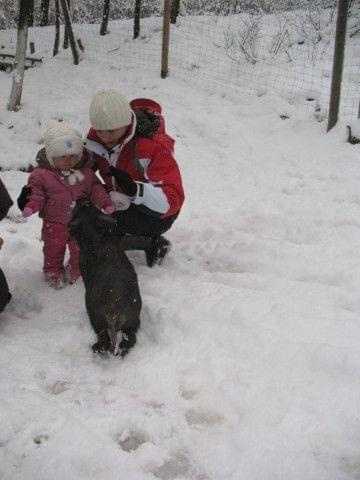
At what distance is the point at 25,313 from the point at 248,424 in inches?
71.2

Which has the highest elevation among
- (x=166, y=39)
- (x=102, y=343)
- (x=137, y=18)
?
(x=137, y=18)

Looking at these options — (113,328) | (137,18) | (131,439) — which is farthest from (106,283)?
(137,18)

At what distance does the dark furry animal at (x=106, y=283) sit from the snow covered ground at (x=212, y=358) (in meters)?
0.17

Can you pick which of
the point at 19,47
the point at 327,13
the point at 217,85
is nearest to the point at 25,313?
the point at 19,47

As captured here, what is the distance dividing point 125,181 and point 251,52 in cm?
851

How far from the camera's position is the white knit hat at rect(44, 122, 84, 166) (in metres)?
3.00

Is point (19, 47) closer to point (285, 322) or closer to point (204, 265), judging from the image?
point (204, 265)

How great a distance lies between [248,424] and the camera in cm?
201

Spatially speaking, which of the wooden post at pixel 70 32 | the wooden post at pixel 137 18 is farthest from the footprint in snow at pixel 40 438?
the wooden post at pixel 137 18

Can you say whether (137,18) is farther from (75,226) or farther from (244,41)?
(75,226)

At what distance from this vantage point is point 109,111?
2.88 meters

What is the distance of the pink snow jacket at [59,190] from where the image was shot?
3123 millimetres

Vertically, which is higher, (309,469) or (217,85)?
(217,85)

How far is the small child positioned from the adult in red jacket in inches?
5.9
